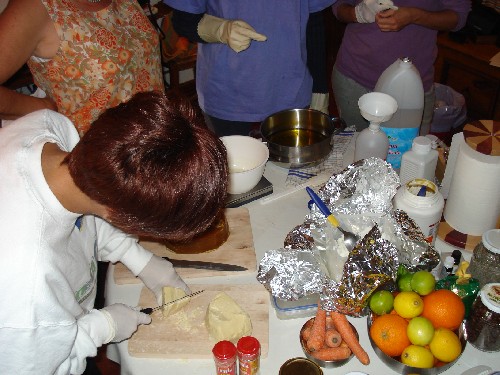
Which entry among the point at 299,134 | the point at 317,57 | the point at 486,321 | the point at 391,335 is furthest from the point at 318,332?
the point at 317,57

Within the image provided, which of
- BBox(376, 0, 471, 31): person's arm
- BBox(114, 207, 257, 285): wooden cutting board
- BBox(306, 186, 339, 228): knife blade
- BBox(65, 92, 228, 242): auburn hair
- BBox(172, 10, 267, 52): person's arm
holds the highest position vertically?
BBox(65, 92, 228, 242): auburn hair

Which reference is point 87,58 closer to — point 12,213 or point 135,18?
point 135,18

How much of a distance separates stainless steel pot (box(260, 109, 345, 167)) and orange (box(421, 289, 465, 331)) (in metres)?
0.72

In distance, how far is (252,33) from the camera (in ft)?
5.65

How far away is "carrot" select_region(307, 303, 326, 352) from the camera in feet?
3.74

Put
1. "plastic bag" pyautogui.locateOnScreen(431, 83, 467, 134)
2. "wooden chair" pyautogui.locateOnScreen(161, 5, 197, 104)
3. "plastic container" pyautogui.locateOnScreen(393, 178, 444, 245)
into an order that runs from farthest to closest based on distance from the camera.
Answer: "wooden chair" pyautogui.locateOnScreen(161, 5, 197, 104)
"plastic bag" pyautogui.locateOnScreen(431, 83, 467, 134)
"plastic container" pyautogui.locateOnScreen(393, 178, 444, 245)

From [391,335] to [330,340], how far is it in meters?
0.14

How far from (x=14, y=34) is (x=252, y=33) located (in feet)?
2.54

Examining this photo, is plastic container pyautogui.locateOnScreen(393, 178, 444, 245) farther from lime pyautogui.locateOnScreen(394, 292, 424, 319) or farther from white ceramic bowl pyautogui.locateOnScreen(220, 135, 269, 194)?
white ceramic bowl pyautogui.locateOnScreen(220, 135, 269, 194)

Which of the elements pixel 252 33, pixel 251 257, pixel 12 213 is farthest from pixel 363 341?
pixel 252 33

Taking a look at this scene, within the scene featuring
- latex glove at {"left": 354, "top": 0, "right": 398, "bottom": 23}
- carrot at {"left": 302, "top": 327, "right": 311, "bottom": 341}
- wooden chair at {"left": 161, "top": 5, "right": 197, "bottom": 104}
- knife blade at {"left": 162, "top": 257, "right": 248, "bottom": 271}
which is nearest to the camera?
carrot at {"left": 302, "top": 327, "right": 311, "bottom": 341}

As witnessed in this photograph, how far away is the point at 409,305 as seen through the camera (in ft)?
3.67

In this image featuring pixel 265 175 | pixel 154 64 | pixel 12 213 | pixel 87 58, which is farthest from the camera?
pixel 154 64

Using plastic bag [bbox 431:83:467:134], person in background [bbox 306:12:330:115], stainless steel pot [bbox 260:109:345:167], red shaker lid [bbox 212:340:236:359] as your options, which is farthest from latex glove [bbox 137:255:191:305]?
plastic bag [bbox 431:83:467:134]
